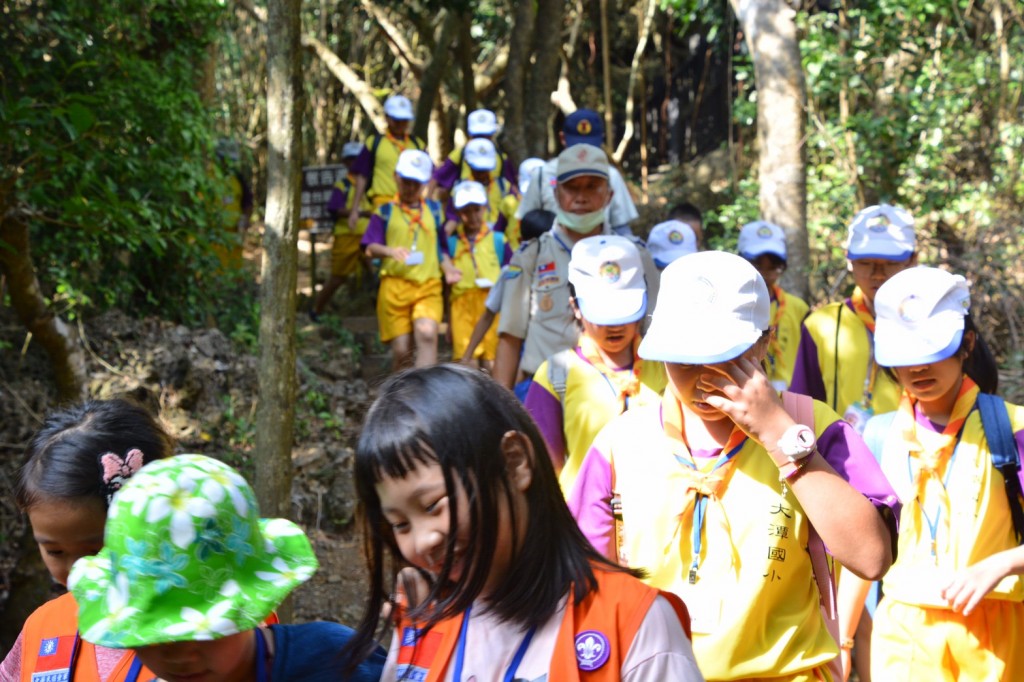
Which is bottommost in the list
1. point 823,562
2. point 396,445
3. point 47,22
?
point 823,562

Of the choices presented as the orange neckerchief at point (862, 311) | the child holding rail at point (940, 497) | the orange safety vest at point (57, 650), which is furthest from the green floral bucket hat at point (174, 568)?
the orange neckerchief at point (862, 311)

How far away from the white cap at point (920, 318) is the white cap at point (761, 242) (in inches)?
86.4

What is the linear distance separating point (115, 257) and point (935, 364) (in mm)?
6001

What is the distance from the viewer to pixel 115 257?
774 cm

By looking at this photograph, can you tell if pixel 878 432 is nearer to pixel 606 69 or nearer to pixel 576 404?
pixel 576 404

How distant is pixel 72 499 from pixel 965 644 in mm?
2590

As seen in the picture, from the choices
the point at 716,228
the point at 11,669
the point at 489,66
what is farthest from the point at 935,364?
the point at 489,66

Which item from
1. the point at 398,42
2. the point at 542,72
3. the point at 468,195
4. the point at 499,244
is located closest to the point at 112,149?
the point at 468,195

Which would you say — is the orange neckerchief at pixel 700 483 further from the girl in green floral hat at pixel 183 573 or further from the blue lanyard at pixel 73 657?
the blue lanyard at pixel 73 657

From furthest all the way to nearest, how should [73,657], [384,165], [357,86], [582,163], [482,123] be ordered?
1. [357,86]
2. [482,123]
3. [384,165]
4. [582,163]
5. [73,657]

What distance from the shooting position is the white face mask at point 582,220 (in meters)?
5.53

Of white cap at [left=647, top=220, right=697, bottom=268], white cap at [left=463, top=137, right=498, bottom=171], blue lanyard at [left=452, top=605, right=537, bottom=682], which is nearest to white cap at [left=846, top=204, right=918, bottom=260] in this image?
white cap at [left=647, top=220, right=697, bottom=268]

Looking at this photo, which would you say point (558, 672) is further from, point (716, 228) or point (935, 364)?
point (716, 228)

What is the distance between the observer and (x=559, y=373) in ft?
13.2
